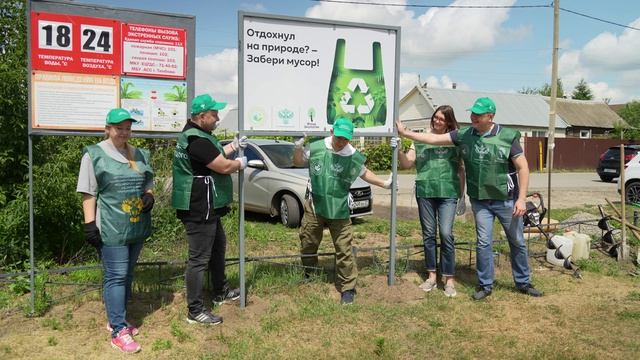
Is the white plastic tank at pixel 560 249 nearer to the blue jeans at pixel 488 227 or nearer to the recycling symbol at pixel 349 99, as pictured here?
the blue jeans at pixel 488 227

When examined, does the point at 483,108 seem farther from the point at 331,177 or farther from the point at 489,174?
the point at 331,177

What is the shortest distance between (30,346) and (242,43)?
9.47ft

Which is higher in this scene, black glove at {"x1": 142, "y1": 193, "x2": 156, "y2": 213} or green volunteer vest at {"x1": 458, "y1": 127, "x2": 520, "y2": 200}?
green volunteer vest at {"x1": 458, "y1": 127, "x2": 520, "y2": 200}

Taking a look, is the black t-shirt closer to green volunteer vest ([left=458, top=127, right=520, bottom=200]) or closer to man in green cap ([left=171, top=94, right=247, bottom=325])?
man in green cap ([left=171, top=94, right=247, bottom=325])

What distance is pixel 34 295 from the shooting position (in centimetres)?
425

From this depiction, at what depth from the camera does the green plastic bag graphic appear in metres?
4.73

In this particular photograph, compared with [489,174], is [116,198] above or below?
below

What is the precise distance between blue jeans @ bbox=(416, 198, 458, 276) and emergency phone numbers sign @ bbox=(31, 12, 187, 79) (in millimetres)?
2714

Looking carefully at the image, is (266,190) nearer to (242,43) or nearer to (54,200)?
(54,200)

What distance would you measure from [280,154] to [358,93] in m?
4.58

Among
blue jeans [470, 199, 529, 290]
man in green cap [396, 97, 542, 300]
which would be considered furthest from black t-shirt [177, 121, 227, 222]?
blue jeans [470, 199, 529, 290]

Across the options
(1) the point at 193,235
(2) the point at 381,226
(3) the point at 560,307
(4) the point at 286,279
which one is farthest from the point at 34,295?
(2) the point at 381,226

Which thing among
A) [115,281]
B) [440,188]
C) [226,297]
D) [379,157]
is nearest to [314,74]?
[440,188]

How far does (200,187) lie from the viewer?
154 inches
